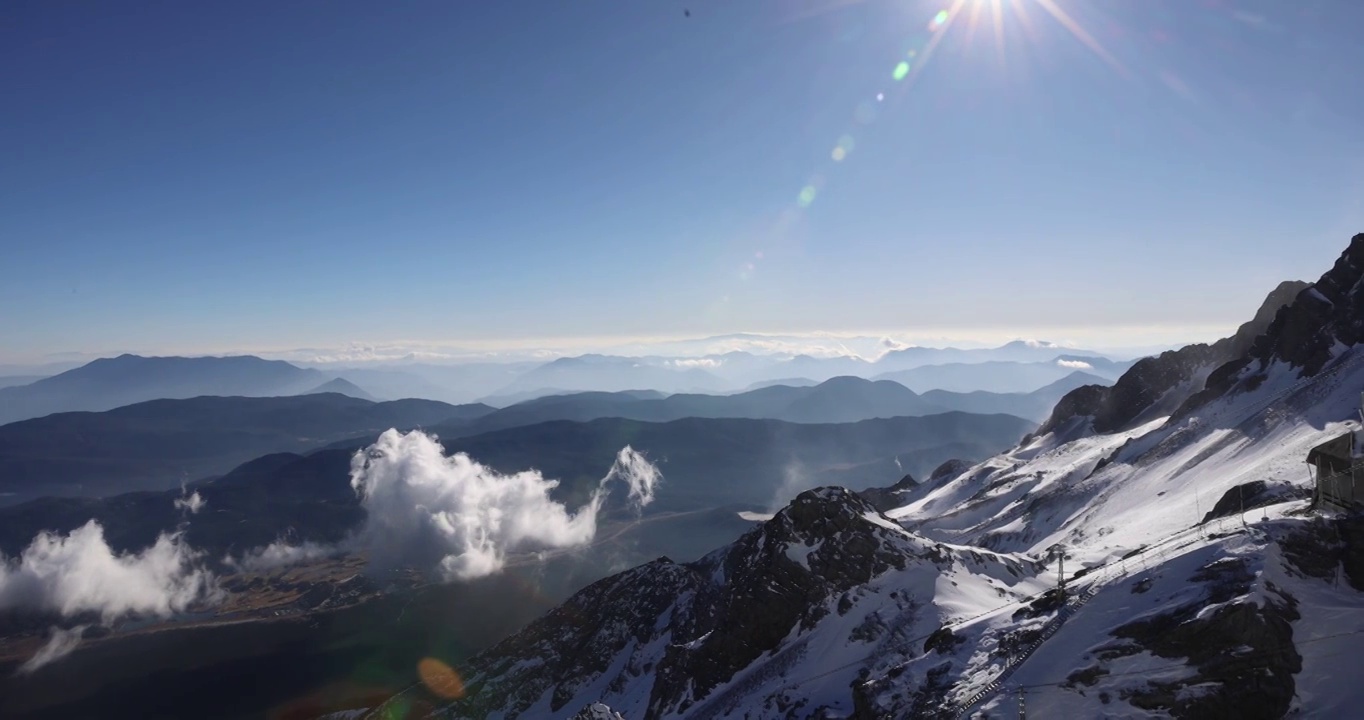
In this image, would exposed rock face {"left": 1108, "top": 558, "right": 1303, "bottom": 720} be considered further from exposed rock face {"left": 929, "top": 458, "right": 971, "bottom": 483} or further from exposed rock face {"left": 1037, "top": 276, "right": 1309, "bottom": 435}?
exposed rock face {"left": 929, "top": 458, "right": 971, "bottom": 483}

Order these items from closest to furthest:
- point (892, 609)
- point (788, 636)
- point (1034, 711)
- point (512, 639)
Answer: point (1034, 711)
point (892, 609)
point (788, 636)
point (512, 639)

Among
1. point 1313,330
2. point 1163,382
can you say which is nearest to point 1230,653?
point 1313,330

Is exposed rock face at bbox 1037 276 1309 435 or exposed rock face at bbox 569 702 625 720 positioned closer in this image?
exposed rock face at bbox 569 702 625 720

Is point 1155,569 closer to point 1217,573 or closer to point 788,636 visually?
point 1217,573

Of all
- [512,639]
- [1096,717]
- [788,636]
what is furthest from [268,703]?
[1096,717]

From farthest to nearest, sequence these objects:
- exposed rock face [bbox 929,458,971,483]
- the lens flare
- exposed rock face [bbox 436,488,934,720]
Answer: exposed rock face [bbox 929,458,971,483]
the lens flare
exposed rock face [bbox 436,488,934,720]

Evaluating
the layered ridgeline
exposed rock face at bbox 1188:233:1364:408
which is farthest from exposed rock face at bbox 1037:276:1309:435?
exposed rock face at bbox 1188:233:1364:408

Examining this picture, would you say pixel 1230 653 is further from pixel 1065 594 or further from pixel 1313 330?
pixel 1313 330
